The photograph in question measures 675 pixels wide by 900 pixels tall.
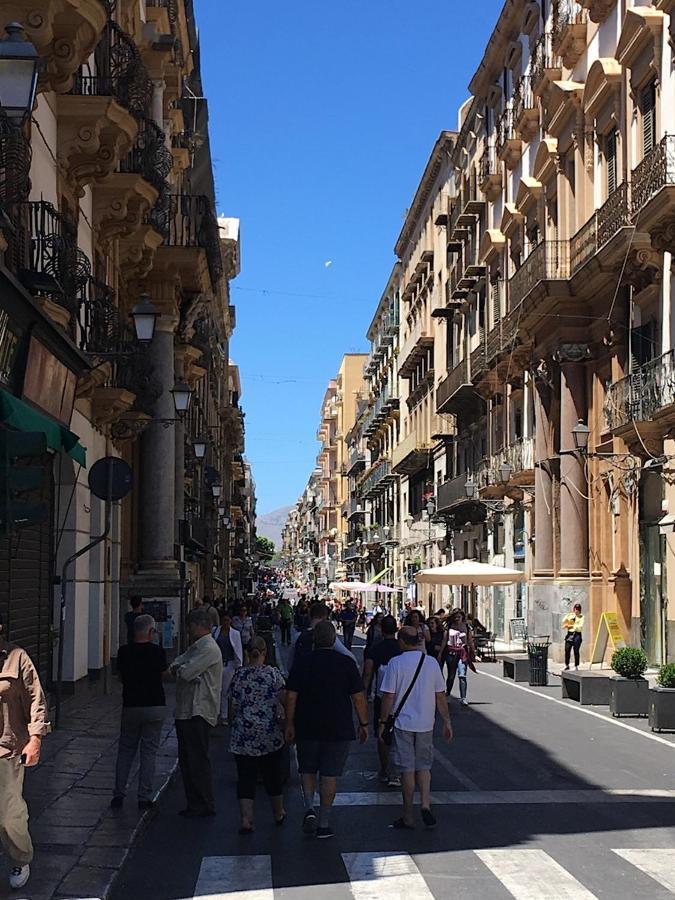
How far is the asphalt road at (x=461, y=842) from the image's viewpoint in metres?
8.14

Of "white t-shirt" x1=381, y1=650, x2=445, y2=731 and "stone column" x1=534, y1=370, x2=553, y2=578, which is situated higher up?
"stone column" x1=534, y1=370, x2=553, y2=578

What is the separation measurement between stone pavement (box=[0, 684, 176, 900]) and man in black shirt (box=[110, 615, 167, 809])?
0.31 meters

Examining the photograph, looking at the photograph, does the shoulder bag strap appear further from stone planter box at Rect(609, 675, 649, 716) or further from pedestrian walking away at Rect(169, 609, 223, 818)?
stone planter box at Rect(609, 675, 649, 716)

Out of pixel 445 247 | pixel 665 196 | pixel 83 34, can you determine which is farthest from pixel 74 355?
pixel 445 247

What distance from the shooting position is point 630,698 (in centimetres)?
1909

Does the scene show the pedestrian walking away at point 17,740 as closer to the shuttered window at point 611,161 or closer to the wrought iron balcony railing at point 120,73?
the wrought iron balcony railing at point 120,73

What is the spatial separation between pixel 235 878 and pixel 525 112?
32.7 metres

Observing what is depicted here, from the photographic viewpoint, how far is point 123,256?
2416cm

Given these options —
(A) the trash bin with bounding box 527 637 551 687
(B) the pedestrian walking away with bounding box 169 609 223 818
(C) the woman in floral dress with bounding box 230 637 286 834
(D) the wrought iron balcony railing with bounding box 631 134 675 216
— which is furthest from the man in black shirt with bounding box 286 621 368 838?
(A) the trash bin with bounding box 527 637 551 687

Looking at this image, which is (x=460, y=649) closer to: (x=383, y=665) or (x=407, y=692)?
(x=383, y=665)

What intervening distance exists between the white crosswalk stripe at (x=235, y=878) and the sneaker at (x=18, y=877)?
1007 millimetres

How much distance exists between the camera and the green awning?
11289mm

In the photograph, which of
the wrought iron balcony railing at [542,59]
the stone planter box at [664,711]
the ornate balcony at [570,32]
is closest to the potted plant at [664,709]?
the stone planter box at [664,711]

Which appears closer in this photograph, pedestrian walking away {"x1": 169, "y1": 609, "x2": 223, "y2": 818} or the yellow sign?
pedestrian walking away {"x1": 169, "y1": 609, "x2": 223, "y2": 818}
